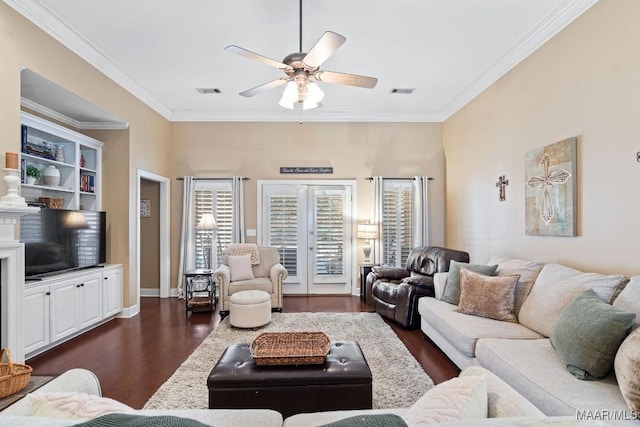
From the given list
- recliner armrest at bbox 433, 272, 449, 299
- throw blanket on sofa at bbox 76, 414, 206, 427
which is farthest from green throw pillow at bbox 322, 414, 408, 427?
recliner armrest at bbox 433, 272, 449, 299

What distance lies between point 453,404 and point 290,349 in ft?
4.97

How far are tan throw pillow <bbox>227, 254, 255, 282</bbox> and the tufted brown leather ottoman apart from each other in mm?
2961

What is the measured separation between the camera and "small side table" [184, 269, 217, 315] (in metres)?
5.16

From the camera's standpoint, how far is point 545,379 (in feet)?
6.34

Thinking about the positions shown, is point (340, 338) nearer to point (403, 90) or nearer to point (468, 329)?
point (468, 329)

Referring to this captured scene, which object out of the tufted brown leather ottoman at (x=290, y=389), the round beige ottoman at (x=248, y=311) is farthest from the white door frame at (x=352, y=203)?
the tufted brown leather ottoman at (x=290, y=389)

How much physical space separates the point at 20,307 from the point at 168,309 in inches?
101

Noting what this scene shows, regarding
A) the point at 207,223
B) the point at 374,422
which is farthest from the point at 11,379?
the point at 207,223

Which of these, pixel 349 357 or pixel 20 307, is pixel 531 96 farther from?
pixel 20 307

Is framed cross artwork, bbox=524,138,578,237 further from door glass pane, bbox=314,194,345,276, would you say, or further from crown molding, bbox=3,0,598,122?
door glass pane, bbox=314,194,345,276

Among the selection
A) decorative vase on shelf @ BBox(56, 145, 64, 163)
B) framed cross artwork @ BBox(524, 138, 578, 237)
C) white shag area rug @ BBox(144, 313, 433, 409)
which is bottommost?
white shag area rug @ BBox(144, 313, 433, 409)

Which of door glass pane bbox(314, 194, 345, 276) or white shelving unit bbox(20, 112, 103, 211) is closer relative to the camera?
white shelving unit bbox(20, 112, 103, 211)

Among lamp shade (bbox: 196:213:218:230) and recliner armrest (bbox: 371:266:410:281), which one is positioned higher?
lamp shade (bbox: 196:213:218:230)

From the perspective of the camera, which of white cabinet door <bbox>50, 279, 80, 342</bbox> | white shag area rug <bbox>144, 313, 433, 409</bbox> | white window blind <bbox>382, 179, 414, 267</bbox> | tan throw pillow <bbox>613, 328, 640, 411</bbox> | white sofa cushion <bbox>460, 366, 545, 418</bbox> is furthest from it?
white window blind <bbox>382, 179, 414, 267</bbox>
